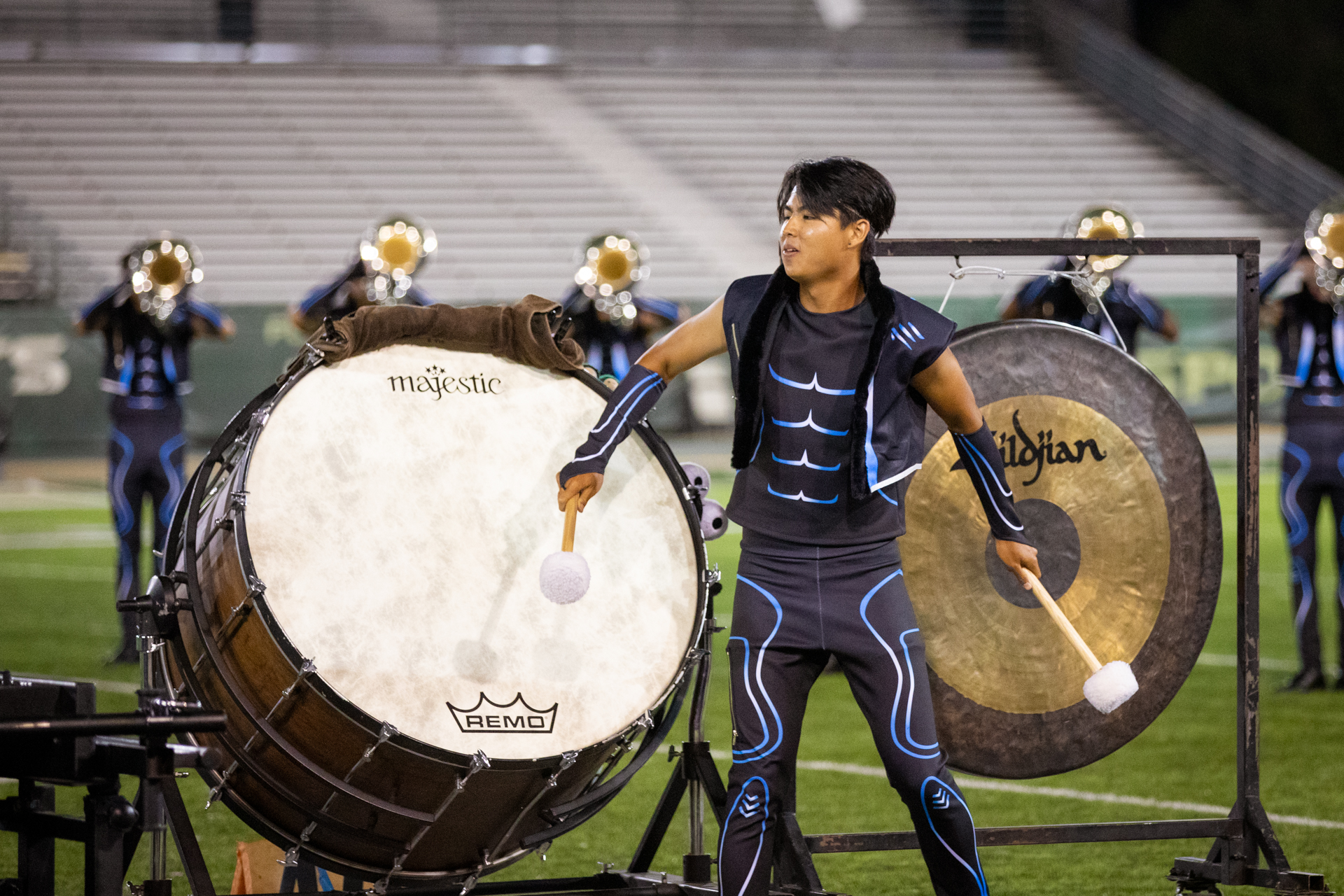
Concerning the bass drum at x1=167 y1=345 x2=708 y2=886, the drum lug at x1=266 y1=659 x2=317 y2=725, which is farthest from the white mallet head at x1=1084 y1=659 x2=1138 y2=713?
the drum lug at x1=266 y1=659 x2=317 y2=725

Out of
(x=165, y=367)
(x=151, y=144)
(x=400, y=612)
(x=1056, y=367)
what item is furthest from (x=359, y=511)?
(x=151, y=144)

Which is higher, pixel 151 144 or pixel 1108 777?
pixel 151 144

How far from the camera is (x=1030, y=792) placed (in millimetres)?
6047

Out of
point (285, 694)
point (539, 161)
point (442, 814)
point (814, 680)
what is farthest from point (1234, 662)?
point (539, 161)

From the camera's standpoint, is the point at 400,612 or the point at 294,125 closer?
the point at 400,612

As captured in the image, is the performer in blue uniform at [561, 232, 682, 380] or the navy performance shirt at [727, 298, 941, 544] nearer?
the navy performance shirt at [727, 298, 941, 544]

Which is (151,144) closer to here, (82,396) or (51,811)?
(82,396)

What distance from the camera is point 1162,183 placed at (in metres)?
24.7

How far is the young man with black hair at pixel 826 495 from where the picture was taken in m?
3.50

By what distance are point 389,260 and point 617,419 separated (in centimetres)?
451

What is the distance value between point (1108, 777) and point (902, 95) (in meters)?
20.2

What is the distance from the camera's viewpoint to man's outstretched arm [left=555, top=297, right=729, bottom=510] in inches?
143

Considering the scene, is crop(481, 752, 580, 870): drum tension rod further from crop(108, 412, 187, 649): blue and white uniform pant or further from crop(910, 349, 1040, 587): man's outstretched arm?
crop(108, 412, 187, 649): blue and white uniform pant

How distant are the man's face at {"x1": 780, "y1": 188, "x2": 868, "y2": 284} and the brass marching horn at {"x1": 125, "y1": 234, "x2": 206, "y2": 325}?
5.66m
